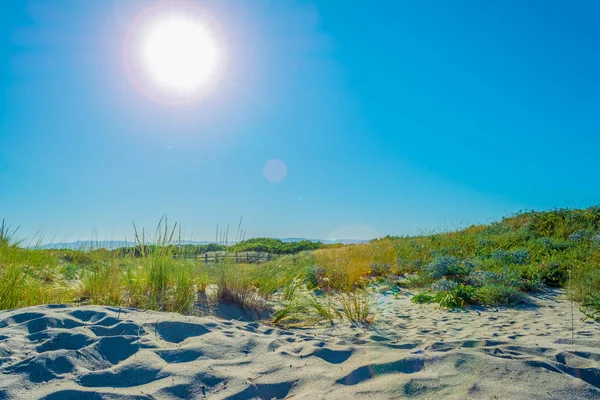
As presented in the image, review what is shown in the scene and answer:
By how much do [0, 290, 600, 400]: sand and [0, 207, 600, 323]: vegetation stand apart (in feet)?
2.83

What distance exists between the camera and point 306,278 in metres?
8.39

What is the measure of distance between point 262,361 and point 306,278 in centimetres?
522

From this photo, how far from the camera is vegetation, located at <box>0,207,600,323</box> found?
16.8ft

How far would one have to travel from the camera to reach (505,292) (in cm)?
614

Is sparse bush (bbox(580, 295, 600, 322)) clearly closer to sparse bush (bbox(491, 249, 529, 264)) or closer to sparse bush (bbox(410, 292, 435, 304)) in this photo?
sparse bush (bbox(410, 292, 435, 304))

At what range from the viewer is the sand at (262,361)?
8.32 ft

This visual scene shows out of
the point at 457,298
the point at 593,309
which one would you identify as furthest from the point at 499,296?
the point at 593,309

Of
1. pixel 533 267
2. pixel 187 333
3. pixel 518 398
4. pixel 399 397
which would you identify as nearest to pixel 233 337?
pixel 187 333

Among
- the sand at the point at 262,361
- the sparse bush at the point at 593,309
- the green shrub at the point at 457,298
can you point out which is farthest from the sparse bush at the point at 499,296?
the sand at the point at 262,361

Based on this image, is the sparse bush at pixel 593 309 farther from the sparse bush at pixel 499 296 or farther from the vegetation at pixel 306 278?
the sparse bush at pixel 499 296

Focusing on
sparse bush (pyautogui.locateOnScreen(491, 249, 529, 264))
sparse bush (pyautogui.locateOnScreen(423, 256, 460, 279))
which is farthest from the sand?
sparse bush (pyautogui.locateOnScreen(491, 249, 529, 264))

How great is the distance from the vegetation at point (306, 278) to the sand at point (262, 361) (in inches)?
34.0

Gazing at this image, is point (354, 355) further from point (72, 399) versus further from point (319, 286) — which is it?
point (319, 286)

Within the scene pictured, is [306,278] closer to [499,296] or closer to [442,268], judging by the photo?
[442,268]
